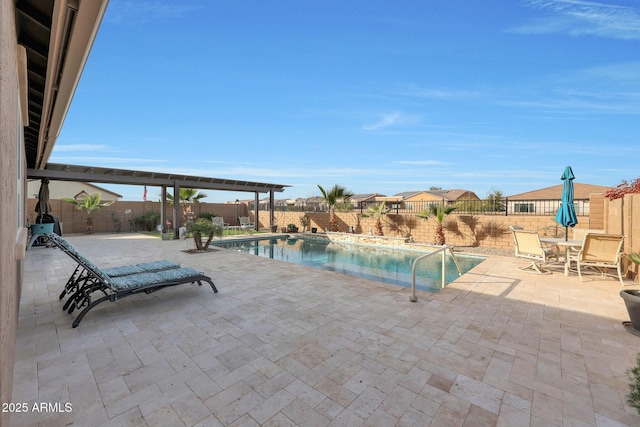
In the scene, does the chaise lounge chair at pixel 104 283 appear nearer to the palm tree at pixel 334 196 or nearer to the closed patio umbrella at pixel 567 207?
the closed patio umbrella at pixel 567 207

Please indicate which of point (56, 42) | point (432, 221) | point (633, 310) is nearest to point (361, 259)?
point (432, 221)

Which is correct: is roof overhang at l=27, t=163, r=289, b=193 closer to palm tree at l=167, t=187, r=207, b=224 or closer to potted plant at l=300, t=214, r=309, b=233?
palm tree at l=167, t=187, r=207, b=224

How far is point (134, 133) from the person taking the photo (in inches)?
700

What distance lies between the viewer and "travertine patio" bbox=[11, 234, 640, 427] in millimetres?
2137

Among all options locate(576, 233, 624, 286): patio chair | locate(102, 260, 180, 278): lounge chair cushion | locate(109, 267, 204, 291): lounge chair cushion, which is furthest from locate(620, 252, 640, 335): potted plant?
locate(102, 260, 180, 278): lounge chair cushion

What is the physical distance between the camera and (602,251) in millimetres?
5723

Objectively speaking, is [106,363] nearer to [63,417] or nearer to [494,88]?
[63,417]

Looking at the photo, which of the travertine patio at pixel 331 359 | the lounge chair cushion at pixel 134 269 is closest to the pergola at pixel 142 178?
the travertine patio at pixel 331 359

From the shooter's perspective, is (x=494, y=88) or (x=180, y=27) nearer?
(x=180, y=27)

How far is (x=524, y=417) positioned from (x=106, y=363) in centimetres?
391

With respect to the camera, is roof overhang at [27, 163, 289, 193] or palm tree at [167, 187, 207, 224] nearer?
roof overhang at [27, 163, 289, 193]

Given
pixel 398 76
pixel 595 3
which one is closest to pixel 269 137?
pixel 398 76

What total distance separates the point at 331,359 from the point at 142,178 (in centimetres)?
1484

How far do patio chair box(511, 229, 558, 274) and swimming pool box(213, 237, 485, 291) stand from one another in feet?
5.93
